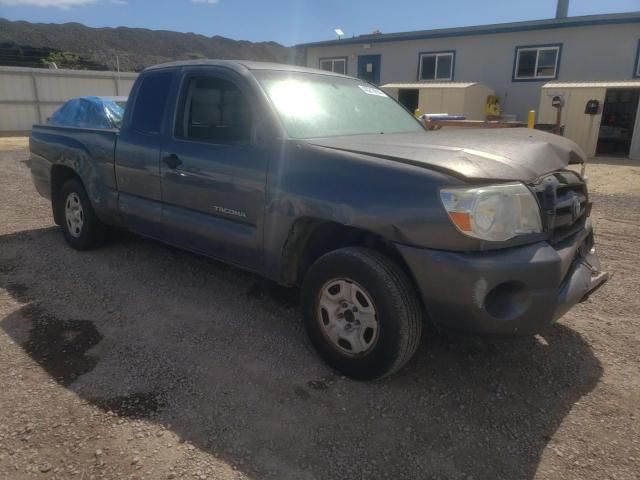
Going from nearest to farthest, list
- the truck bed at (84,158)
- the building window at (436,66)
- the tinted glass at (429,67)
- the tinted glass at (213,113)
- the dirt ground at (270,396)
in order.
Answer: the dirt ground at (270,396) → the tinted glass at (213,113) → the truck bed at (84,158) → the building window at (436,66) → the tinted glass at (429,67)

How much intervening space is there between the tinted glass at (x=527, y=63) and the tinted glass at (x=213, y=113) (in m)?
17.2

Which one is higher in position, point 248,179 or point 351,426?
point 248,179

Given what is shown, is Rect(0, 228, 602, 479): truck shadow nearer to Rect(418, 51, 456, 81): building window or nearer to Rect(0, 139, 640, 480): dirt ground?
Rect(0, 139, 640, 480): dirt ground

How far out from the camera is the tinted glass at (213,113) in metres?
3.38

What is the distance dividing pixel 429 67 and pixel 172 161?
18534 millimetres

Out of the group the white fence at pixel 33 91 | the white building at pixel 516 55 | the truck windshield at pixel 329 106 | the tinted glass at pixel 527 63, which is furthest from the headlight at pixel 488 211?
the white fence at pixel 33 91

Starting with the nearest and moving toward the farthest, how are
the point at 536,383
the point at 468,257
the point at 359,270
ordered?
the point at 468,257 < the point at 359,270 < the point at 536,383

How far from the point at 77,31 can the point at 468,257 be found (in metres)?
60.8

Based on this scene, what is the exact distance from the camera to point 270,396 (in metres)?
2.76

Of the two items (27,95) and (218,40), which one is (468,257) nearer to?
(27,95)

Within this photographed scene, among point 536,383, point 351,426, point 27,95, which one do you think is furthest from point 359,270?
point 27,95

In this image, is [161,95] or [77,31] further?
[77,31]

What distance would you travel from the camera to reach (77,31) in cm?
5244

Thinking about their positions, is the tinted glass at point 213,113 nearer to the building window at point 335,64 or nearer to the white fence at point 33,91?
the white fence at point 33,91
